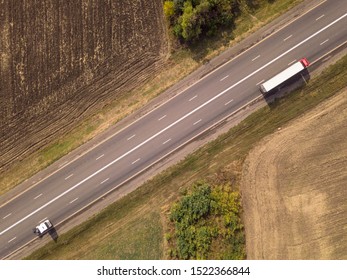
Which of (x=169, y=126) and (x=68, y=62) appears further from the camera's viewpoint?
(x=68, y=62)

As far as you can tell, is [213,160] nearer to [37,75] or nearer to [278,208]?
[278,208]

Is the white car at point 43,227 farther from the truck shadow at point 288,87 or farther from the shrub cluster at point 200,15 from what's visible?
the truck shadow at point 288,87

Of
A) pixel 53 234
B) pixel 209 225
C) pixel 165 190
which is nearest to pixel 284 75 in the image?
pixel 165 190

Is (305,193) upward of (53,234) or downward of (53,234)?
downward

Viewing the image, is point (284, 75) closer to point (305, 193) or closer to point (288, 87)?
point (288, 87)

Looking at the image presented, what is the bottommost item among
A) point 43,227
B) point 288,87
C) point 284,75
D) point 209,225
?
point 209,225

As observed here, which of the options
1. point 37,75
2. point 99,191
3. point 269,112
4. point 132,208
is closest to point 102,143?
point 99,191
